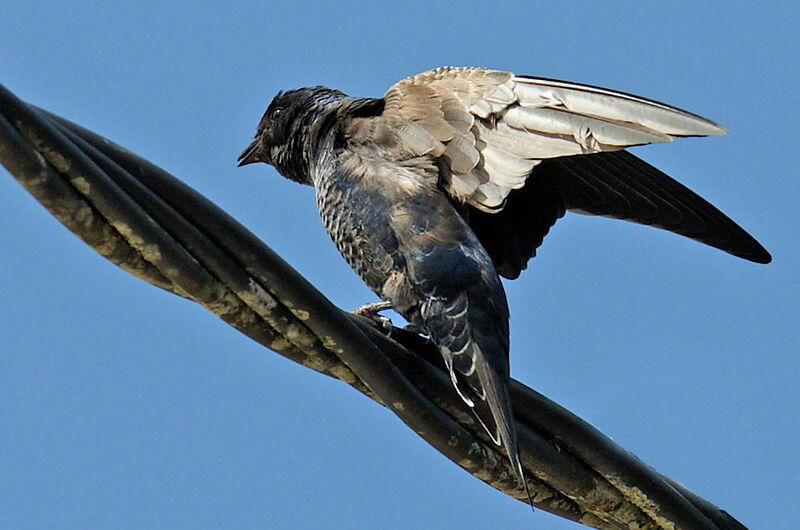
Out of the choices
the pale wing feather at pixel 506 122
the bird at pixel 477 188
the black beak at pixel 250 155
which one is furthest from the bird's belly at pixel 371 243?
the black beak at pixel 250 155

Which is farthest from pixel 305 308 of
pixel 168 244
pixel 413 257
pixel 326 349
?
pixel 413 257

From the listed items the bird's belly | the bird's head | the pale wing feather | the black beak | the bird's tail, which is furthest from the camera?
the black beak

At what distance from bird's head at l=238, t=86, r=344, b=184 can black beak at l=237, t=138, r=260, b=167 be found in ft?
0.11

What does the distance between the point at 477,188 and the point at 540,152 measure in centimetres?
30

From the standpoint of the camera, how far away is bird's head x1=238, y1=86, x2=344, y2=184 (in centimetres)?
532

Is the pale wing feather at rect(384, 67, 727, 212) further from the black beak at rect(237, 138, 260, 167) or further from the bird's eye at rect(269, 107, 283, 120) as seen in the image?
the black beak at rect(237, 138, 260, 167)

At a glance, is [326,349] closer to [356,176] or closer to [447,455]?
[447,455]

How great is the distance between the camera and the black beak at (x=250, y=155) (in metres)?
5.91

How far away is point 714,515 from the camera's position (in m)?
4.07

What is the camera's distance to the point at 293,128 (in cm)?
545

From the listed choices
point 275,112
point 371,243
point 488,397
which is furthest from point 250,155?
point 488,397

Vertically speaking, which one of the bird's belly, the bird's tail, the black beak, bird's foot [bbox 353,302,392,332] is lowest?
the bird's tail

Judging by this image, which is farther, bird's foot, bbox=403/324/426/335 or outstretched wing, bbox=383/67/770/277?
bird's foot, bbox=403/324/426/335

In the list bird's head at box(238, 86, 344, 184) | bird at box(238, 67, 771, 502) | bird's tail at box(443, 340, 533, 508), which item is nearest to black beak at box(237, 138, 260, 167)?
bird's head at box(238, 86, 344, 184)
